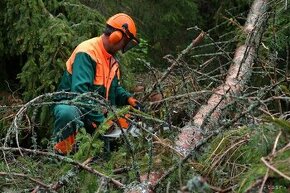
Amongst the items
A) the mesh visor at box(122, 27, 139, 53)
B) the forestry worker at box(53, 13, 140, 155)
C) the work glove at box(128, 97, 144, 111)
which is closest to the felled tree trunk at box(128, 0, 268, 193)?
the work glove at box(128, 97, 144, 111)

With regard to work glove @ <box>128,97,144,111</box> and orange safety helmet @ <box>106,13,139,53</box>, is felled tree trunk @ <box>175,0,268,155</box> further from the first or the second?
orange safety helmet @ <box>106,13,139,53</box>

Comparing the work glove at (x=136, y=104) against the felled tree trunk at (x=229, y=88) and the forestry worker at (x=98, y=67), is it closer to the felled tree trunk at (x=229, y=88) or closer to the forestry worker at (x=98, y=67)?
the forestry worker at (x=98, y=67)

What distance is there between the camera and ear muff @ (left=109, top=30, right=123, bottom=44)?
4.65 m

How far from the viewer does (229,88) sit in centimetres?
428

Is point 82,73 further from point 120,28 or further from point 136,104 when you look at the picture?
point 136,104

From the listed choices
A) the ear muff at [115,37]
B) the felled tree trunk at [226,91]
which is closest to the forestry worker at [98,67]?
the ear muff at [115,37]

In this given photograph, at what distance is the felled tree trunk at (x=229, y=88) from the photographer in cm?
388

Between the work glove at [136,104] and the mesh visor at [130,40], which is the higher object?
the mesh visor at [130,40]

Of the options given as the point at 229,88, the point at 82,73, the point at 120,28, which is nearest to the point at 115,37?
the point at 120,28

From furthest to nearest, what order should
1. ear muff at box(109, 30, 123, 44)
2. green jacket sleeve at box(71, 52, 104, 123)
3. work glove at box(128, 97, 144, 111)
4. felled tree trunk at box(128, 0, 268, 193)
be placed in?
work glove at box(128, 97, 144, 111) → ear muff at box(109, 30, 123, 44) → green jacket sleeve at box(71, 52, 104, 123) → felled tree trunk at box(128, 0, 268, 193)

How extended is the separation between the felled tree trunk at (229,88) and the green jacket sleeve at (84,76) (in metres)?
0.75

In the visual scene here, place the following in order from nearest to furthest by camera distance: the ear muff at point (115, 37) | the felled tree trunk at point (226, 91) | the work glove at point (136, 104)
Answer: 1. the felled tree trunk at point (226, 91)
2. the ear muff at point (115, 37)
3. the work glove at point (136, 104)

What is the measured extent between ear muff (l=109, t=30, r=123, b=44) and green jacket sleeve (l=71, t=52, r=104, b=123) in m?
0.25

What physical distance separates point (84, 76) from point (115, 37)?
449mm
